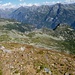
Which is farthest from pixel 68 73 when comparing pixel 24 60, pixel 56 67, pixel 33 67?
pixel 24 60

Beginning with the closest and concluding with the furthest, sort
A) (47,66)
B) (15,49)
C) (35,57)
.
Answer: (47,66) < (35,57) < (15,49)

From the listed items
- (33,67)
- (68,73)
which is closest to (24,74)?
(33,67)

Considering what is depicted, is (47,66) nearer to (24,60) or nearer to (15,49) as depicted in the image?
(24,60)

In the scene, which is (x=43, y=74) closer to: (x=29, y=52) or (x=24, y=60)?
(x=24, y=60)

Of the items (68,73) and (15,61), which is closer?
(68,73)

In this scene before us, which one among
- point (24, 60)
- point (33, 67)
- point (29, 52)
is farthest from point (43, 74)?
point (29, 52)

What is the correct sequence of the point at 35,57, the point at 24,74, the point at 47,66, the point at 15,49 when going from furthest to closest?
1. the point at 15,49
2. the point at 35,57
3. the point at 47,66
4. the point at 24,74

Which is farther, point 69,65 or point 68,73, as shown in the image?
point 69,65

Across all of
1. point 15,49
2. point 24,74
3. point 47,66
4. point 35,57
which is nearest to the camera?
point 24,74
